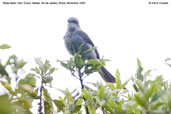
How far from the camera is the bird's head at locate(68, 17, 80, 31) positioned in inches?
221

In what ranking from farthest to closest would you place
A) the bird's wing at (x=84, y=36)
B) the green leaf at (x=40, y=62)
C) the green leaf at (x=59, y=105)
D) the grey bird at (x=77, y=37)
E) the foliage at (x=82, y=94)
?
the bird's wing at (x=84, y=36), the grey bird at (x=77, y=37), the green leaf at (x=40, y=62), the green leaf at (x=59, y=105), the foliage at (x=82, y=94)

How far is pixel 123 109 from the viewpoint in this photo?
1119 mm

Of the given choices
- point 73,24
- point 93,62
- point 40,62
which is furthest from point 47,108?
point 73,24

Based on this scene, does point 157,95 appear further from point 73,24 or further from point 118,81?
point 73,24

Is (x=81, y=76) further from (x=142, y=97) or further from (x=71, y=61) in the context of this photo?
(x=142, y=97)

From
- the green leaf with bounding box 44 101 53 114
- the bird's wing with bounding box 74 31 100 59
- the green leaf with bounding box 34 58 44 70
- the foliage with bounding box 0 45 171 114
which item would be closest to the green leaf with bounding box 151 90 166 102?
the foliage with bounding box 0 45 171 114


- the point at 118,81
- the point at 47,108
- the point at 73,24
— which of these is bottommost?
the point at 47,108

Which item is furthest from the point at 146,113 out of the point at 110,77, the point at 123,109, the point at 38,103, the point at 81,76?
the point at 110,77

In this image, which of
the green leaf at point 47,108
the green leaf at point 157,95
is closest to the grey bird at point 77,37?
the green leaf at point 47,108

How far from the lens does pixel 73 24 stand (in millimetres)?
5766

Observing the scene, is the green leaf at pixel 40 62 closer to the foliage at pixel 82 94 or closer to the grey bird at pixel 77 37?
the foliage at pixel 82 94

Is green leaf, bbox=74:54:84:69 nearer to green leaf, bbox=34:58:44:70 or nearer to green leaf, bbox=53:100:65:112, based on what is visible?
green leaf, bbox=34:58:44:70

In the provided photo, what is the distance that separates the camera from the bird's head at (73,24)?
18.5 ft

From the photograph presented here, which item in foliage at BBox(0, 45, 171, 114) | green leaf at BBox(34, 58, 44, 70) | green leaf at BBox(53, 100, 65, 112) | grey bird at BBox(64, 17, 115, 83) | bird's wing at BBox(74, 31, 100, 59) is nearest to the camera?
foliage at BBox(0, 45, 171, 114)
